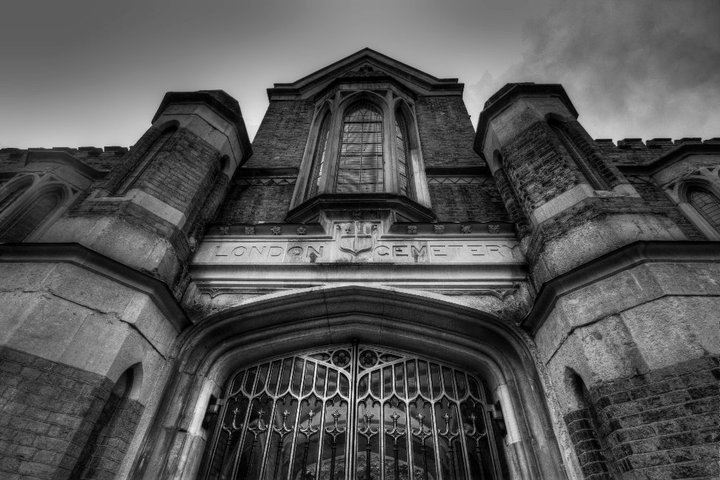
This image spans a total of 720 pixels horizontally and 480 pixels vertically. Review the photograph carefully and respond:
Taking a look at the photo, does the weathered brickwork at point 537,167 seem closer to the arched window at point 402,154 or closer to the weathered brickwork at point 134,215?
the arched window at point 402,154

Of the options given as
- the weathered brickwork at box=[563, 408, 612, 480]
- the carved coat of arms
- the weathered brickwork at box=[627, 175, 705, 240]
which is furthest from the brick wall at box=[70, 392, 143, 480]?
the weathered brickwork at box=[627, 175, 705, 240]

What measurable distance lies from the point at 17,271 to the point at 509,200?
224 inches

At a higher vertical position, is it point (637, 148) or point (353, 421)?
point (637, 148)

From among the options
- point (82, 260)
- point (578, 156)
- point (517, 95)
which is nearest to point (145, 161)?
point (82, 260)

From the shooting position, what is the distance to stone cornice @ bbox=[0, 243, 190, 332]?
3.46 m

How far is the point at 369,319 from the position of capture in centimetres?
452

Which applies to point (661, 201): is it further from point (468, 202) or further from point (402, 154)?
point (402, 154)

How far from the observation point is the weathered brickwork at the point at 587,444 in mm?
2815

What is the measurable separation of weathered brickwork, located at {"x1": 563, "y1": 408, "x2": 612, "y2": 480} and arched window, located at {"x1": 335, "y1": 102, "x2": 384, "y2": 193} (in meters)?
4.42

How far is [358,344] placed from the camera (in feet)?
15.4

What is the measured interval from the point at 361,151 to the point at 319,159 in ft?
2.90

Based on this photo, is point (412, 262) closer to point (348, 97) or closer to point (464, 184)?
point (464, 184)

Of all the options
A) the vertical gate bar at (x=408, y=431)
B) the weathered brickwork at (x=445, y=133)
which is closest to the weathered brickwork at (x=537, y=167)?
the weathered brickwork at (x=445, y=133)

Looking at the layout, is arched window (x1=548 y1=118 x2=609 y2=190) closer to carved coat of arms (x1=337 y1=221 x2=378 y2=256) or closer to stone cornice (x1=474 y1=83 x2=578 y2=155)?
stone cornice (x1=474 y1=83 x2=578 y2=155)
